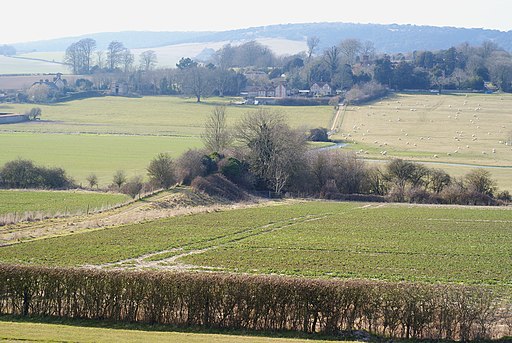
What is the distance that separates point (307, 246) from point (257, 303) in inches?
491

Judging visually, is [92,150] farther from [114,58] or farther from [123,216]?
[114,58]

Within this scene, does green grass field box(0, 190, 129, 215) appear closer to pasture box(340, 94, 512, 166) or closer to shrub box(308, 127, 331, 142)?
pasture box(340, 94, 512, 166)

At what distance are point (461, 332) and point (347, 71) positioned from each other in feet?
395

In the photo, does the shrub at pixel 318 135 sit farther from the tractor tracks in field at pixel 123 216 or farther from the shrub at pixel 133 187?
the shrub at pixel 133 187

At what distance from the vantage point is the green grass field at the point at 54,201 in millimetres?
41719

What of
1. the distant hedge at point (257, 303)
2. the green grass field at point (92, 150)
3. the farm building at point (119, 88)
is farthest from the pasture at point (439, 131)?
the farm building at point (119, 88)

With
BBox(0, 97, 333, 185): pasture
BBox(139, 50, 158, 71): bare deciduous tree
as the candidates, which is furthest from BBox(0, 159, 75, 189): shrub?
BBox(139, 50, 158, 71): bare deciduous tree

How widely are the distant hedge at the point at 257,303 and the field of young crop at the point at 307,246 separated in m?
6.05

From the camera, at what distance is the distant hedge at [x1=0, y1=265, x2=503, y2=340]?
20.2m

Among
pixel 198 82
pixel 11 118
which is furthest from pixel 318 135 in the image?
pixel 198 82

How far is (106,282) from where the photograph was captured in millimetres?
20781

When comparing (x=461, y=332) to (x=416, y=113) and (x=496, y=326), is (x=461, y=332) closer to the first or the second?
(x=496, y=326)

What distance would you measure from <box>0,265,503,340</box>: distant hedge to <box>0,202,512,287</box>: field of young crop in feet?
19.8

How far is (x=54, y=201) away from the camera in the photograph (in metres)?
44.8
